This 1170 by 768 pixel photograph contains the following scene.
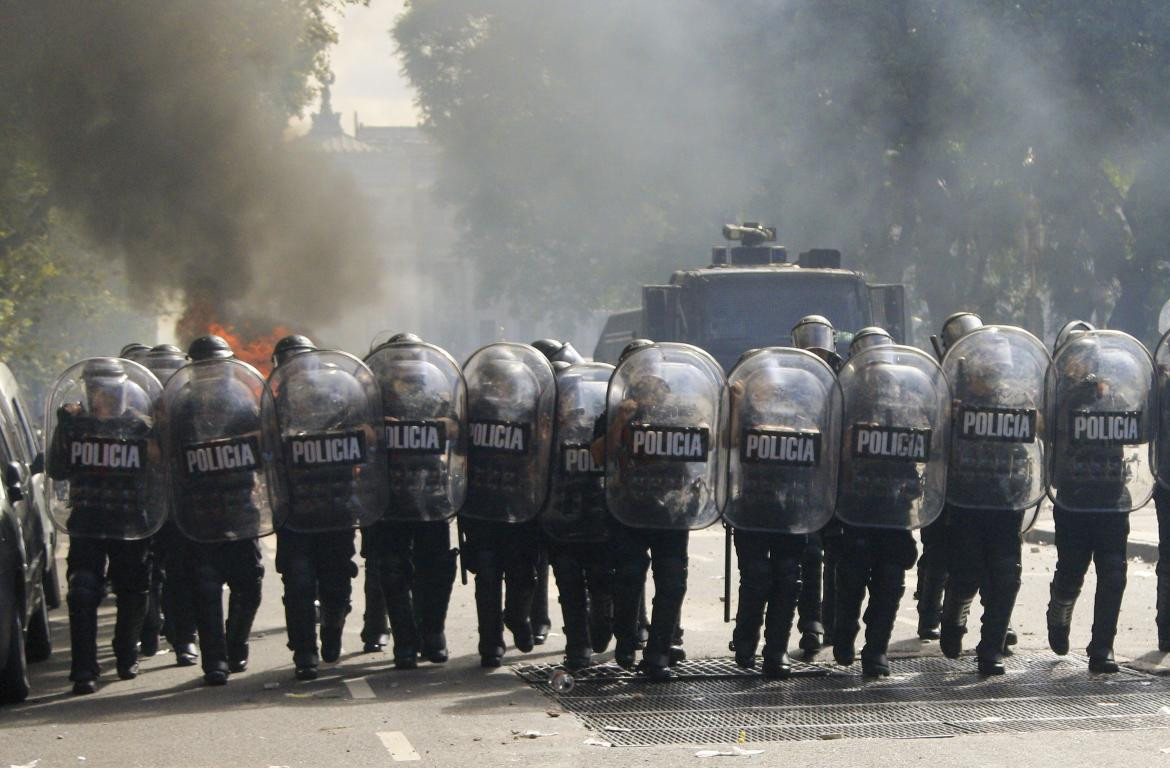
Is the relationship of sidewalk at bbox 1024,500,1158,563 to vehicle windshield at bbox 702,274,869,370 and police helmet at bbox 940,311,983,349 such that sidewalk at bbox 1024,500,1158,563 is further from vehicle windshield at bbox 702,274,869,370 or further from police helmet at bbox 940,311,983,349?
police helmet at bbox 940,311,983,349

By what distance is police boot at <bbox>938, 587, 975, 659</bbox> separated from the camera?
8578 mm

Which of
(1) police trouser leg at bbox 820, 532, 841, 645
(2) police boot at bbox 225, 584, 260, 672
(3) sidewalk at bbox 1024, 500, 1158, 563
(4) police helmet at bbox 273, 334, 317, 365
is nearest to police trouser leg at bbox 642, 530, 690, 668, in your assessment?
(1) police trouser leg at bbox 820, 532, 841, 645

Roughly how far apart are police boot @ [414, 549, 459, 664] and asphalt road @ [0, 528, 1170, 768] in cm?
10

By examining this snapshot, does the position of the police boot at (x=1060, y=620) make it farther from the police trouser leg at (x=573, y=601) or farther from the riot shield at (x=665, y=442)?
the police trouser leg at (x=573, y=601)

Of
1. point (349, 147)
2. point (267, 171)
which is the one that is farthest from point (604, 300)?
point (349, 147)

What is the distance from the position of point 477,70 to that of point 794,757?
36273 mm

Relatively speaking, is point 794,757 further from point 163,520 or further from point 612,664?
point 163,520

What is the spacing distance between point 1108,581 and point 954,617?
790 millimetres

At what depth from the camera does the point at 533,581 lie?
880cm

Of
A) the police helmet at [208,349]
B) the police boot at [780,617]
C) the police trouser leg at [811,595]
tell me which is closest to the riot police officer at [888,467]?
the police boot at [780,617]

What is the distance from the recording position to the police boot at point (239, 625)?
835 cm

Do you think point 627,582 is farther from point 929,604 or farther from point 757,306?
point 757,306

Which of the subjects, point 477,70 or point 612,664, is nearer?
point 612,664

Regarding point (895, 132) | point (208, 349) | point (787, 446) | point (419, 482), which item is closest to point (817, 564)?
point (787, 446)
